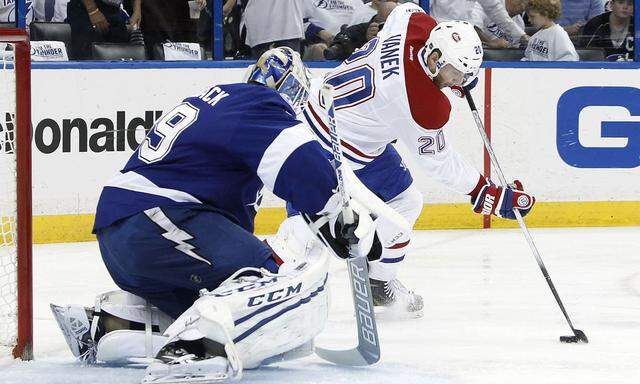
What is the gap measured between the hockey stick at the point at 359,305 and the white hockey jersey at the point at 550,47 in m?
3.84

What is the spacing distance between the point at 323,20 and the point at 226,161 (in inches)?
144

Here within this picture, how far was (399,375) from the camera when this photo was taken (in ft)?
10.6

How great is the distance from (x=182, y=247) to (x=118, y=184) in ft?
0.75

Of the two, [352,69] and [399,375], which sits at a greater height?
[352,69]

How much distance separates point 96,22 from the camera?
6.21 meters

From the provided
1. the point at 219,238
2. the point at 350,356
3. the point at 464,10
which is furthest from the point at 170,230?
the point at 464,10

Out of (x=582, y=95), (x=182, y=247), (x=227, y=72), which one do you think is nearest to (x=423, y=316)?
(x=182, y=247)

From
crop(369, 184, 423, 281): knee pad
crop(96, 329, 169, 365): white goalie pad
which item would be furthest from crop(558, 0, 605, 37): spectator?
crop(96, 329, 169, 365): white goalie pad

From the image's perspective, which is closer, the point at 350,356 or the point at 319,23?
the point at 350,356

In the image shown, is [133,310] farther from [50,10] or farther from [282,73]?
[50,10]

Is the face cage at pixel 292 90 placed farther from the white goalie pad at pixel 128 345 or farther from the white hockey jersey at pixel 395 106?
the white hockey jersey at pixel 395 106

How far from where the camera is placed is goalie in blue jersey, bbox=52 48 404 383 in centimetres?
292

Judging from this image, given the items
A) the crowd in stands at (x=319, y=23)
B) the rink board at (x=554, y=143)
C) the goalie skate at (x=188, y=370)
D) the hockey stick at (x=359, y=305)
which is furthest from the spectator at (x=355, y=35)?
the goalie skate at (x=188, y=370)

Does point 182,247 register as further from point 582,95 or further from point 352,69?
point 582,95
